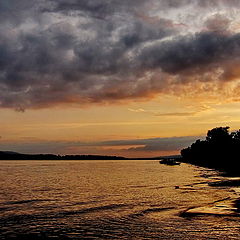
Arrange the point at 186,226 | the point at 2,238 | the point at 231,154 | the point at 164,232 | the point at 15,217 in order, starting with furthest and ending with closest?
the point at 231,154, the point at 15,217, the point at 186,226, the point at 164,232, the point at 2,238


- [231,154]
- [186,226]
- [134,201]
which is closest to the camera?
[186,226]

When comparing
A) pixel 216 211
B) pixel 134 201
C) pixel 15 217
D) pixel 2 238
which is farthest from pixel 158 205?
pixel 2 238

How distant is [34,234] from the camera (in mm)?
31484

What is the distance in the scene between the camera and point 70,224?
119 feet

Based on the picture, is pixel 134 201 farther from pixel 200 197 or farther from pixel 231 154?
pixel 231 154

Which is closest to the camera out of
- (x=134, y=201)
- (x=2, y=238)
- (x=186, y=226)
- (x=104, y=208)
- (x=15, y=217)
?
(x=2, y=238)

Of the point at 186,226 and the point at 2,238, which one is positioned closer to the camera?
the point at 2,238

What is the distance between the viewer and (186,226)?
3416cm

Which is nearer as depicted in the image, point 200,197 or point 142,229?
point 142,229

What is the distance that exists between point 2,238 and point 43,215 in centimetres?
1207

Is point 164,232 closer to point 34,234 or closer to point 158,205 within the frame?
point 34,234

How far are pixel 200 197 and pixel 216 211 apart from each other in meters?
16.4

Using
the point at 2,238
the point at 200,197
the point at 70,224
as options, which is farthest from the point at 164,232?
the point at 200,197

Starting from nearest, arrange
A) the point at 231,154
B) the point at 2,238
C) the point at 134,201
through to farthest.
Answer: the point at 2,238, the point at 134,201, the point at 231,154
